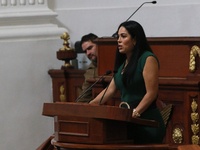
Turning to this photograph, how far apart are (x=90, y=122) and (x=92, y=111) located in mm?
76

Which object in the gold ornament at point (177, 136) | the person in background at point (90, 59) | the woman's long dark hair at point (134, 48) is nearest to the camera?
the woman's long dark hair at point (134, 48)

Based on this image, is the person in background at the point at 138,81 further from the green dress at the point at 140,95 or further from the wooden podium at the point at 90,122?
the wooden podium at the point at 90,122

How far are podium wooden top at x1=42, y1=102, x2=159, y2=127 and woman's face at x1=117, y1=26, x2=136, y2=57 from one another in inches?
25.7

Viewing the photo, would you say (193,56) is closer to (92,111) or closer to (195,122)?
(195,122)

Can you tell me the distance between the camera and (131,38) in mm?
3164

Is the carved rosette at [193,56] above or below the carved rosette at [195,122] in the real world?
above

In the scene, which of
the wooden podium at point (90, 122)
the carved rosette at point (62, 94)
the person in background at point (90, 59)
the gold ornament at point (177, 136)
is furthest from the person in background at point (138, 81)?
the carved rosette at point (62, 94)

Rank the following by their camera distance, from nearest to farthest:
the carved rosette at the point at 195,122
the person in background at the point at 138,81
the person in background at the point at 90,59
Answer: the person in background at the point at 138,81
the carved rosette at the point at 195,122
the person in background at the point at 90,59

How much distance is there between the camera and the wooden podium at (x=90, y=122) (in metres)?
2.54

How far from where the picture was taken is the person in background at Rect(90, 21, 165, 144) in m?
2.97

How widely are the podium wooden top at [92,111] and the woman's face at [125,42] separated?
2.14 feet

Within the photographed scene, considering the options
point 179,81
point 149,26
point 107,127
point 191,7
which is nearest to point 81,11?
point 149,26

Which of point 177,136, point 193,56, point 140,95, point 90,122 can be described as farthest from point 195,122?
point 90,122

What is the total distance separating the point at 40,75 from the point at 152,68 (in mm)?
2597
